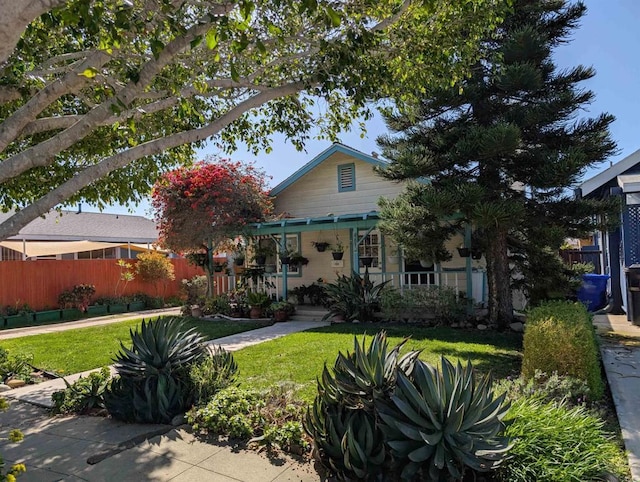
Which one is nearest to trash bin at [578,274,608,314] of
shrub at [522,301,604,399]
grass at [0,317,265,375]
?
shrub at [522,301,604,399]

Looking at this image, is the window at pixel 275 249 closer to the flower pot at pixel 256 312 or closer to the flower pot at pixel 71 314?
the flower pot at pixel 256 312

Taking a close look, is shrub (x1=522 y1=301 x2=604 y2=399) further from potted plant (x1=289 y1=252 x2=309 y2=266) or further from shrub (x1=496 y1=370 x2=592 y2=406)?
potted plant (x1=289 y1=252 x2=309 y2=266)

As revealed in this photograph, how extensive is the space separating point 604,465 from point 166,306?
18257 millimetres

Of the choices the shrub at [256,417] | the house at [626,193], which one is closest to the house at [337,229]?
the house at [626,193]

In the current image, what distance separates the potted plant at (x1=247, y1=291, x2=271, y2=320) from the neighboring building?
941 centimetres

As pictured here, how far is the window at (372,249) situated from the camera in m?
14.0

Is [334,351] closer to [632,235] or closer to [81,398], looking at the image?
[81,398]

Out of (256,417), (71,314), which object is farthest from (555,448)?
(71,314)

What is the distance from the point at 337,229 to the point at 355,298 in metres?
2.74

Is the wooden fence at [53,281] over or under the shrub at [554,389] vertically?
over

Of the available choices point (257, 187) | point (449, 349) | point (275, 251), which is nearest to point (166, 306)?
point (275, 251)

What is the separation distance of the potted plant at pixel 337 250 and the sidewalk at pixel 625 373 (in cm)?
726

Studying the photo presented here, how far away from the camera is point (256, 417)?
14.5ft

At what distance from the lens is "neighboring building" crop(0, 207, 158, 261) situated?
18.8 m
